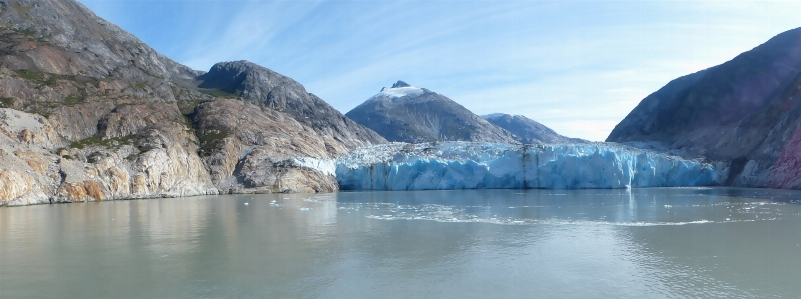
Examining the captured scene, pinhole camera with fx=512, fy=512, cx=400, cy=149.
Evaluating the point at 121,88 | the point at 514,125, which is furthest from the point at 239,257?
the point at 514,125

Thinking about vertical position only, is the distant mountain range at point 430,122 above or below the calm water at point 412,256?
above

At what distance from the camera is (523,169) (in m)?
61.2

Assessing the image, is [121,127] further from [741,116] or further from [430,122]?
[430,122]

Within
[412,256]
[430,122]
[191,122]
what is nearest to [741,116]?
[412,256]

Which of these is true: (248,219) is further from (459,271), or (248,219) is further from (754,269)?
(754,269)

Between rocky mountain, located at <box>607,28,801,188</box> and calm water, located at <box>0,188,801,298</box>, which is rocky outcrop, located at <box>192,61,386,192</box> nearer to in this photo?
calm water, located at <box>0,188,801,298</box>

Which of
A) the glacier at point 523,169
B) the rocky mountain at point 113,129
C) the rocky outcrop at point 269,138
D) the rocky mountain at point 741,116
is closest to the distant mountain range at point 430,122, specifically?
the rocky outcrop at point 269,138

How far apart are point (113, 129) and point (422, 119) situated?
12642 centimetres

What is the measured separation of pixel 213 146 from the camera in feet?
201

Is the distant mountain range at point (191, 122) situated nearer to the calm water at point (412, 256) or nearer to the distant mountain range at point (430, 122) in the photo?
the calm water at point (412, 256)

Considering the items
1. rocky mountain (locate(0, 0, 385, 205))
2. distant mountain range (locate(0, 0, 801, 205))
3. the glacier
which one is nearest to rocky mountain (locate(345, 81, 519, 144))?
distant mountain range (locate(0, 0, 801, 205))

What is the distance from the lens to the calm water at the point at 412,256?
1221cm

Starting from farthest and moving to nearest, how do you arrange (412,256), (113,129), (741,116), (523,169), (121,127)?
(741,116)
(523,169)
(121,127)
(113,129)
(412,256)

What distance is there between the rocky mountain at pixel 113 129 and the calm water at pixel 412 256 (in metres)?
18.7
